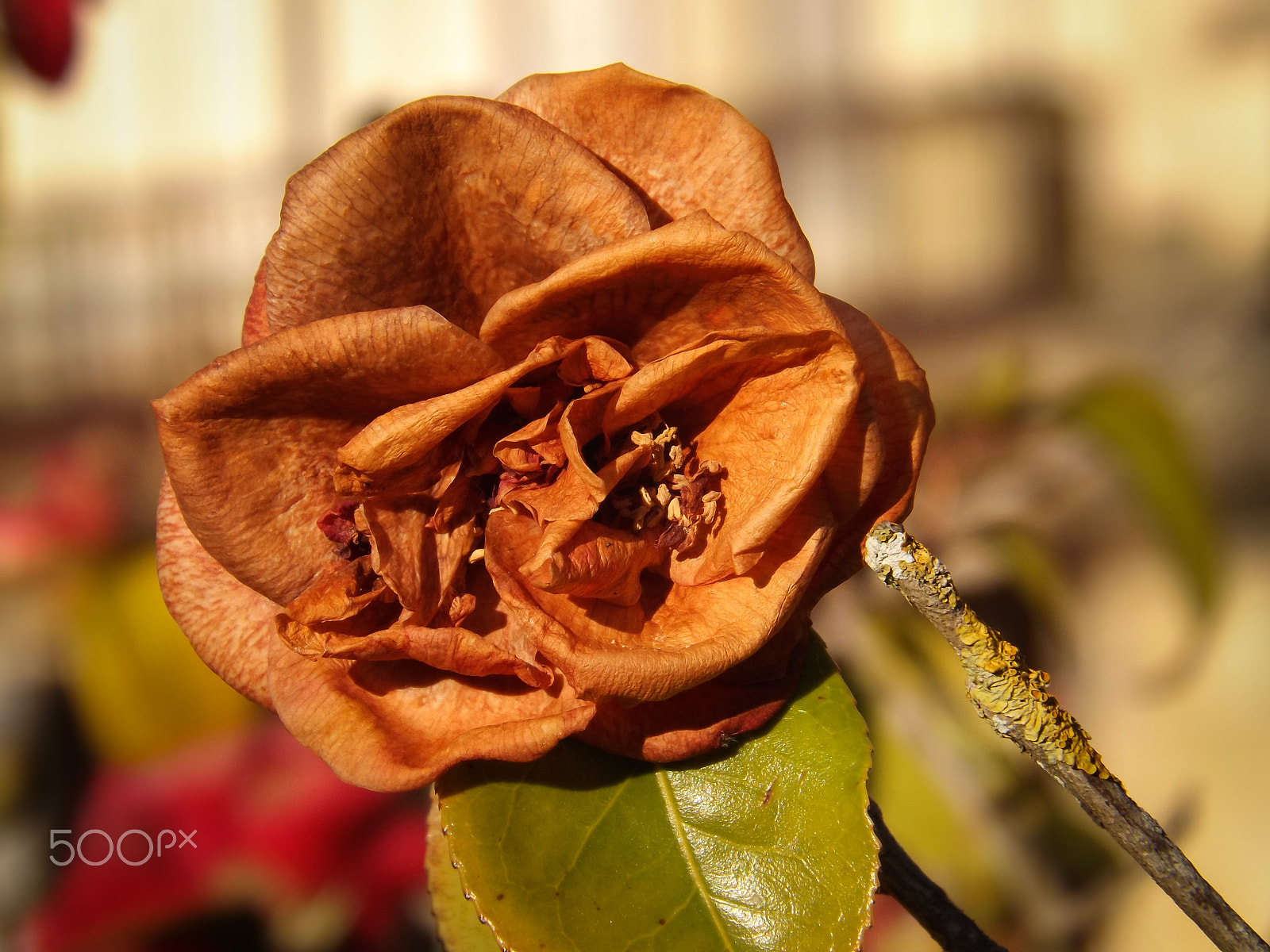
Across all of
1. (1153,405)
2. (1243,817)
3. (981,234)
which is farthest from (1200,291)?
(1153,405)

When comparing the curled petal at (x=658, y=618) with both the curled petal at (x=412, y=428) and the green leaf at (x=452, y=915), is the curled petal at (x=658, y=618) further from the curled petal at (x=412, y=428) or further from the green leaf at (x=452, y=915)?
the green leaf at (x=452, y=915)

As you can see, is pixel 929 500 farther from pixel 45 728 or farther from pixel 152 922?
pixel 45 728

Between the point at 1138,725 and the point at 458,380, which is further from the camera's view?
the point at 1138,725

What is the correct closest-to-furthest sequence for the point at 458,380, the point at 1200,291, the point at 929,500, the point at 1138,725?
the point at 458,380
the point at 929,500
the point at 1138,725
the point at 1200,291

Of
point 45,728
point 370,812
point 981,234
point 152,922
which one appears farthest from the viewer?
point 981,234

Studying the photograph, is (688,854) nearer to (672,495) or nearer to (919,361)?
(672,495)
